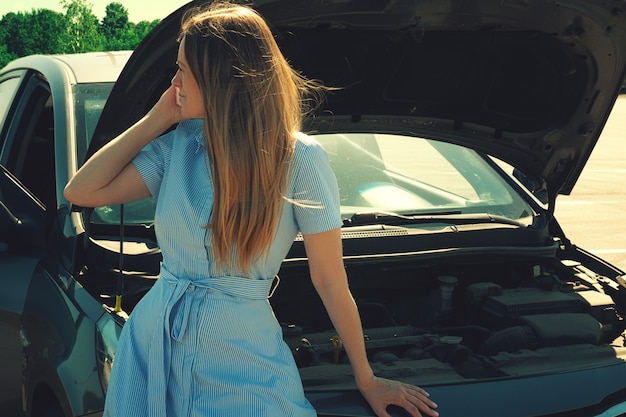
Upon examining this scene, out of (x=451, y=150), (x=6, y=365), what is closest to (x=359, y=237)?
(x=451, y=150)

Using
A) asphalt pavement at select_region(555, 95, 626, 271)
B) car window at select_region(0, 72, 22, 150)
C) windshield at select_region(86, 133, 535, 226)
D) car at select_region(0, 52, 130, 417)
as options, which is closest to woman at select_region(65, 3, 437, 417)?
car at select_region(0, 52, 130, 417)

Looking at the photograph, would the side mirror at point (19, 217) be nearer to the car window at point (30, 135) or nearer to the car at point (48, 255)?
the car at point (48, 255)

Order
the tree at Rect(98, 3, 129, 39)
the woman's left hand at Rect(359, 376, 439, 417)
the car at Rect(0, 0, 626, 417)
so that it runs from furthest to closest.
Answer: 1. the tree at Rect(98, 3, 129, 39)
2. the car at Rect(0, 0, 626, 417)
3. the woman's left hand at Rect(359, 376, 439, 417)

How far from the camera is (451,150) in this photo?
424 centimetres

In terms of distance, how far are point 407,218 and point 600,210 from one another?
22.1 feet

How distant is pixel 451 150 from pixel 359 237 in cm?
115

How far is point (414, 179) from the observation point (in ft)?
12.9

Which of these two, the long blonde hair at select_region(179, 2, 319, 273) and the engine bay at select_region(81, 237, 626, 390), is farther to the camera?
the engine bay at select_region(81, 237, 626, 390)

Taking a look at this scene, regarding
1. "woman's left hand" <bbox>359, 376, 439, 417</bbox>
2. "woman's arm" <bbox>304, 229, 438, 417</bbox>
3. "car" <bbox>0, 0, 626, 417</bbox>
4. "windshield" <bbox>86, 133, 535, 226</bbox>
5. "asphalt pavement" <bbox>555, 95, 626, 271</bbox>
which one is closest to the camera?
"woman's arm" <bbox>304, 229, 438, 417</bbox>

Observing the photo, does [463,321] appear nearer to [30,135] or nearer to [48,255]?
[48,255]

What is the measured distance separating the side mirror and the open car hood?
61 cm

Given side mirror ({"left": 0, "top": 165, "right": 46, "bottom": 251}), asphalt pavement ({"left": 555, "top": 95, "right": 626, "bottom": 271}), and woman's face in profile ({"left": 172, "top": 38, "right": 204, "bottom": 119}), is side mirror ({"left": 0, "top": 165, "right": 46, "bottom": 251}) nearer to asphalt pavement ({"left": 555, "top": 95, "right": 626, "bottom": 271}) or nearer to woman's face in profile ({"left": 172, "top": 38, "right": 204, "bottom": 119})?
woman's face in profile ({"left": 172, "top": 38, "right": 204, "bottom": 119})

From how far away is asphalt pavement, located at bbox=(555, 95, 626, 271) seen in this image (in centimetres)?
791

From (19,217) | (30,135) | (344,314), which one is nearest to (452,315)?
(344,314)
